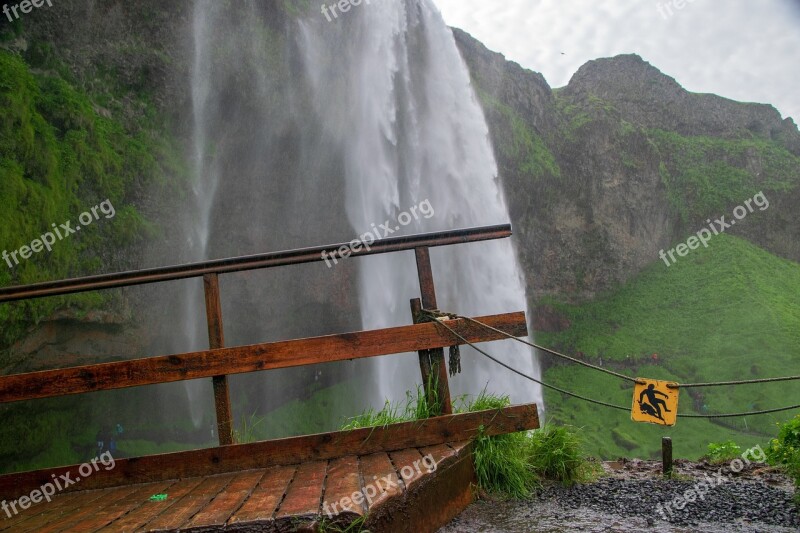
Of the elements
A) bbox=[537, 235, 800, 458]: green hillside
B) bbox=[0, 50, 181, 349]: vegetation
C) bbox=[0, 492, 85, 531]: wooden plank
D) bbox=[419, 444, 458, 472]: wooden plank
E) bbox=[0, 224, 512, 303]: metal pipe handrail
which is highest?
bbox=[0, 50, 181, 349]: vegetation

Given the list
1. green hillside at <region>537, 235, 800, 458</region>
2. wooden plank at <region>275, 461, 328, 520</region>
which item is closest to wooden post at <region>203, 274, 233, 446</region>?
wooden plank at <region>275, 461, 328, 520</region>

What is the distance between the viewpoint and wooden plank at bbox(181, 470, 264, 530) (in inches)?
100

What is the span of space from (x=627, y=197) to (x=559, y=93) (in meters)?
15.8

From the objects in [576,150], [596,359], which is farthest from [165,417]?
[576,150]

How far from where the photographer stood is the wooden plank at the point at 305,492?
2556mm

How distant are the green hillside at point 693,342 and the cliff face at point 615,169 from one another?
2.70 meters

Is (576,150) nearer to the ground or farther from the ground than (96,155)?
farther from the ground

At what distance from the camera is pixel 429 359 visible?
13.0 ft

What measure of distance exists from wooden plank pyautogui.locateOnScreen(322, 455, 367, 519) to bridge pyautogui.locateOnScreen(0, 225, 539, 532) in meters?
0.02

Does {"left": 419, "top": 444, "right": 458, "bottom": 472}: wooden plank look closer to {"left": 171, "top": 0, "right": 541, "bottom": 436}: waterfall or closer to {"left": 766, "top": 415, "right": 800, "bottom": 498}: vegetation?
{"left": 766, "top": 415, "right": 800, "bottom": 498}: vegetation

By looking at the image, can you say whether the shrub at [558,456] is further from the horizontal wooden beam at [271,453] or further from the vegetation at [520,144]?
the vegetation at [520,144]

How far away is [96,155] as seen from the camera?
57.6ft

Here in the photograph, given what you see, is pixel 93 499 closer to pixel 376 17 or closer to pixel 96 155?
pixel 96 155

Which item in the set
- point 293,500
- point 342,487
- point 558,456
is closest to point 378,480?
point 342,487
